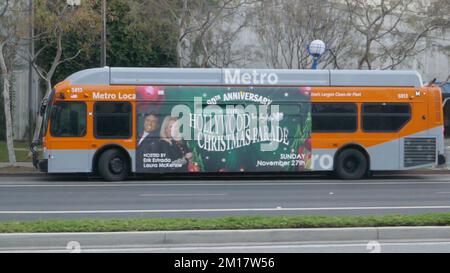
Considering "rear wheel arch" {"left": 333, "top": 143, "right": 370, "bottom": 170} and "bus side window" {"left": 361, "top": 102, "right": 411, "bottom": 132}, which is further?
"bus side window" {"left": 361, "top": 102, "right": 411, "bottom": 132}

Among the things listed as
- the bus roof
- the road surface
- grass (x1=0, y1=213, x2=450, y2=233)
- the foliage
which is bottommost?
the road surface

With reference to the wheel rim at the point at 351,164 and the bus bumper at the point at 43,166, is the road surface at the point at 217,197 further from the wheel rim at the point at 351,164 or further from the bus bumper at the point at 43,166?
the wheel rim at the point at 351,164

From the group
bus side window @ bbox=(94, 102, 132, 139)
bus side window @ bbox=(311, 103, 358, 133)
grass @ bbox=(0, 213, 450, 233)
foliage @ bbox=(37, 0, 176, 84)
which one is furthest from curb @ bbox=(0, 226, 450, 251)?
foliage @ bbox=(37, 0, 176, 84)

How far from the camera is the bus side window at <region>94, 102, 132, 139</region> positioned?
2111 cm

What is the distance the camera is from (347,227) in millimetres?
10172

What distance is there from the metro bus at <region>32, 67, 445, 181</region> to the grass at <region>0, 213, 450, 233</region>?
10696 millimetres

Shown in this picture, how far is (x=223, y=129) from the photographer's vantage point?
21547mm

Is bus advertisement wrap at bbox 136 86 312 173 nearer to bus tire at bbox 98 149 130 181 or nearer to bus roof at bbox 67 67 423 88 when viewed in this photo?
bus roof at bbox 67 67 423 88

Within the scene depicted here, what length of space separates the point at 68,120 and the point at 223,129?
4.64m

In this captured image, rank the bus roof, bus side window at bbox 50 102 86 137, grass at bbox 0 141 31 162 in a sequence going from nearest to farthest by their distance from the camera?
bus side window at bbox 50 102 86 137 < the bus roof < grass at bbox 0 141 31 162

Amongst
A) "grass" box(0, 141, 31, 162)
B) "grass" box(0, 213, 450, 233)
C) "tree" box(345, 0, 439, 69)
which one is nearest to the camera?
"grass" box(0, 213, 450, 233)

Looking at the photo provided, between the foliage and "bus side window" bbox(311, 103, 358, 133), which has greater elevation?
Answer: the foliage

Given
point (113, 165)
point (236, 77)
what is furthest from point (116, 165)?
point (236, 77)

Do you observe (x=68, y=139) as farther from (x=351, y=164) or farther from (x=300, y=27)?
(x=300, y=27)
